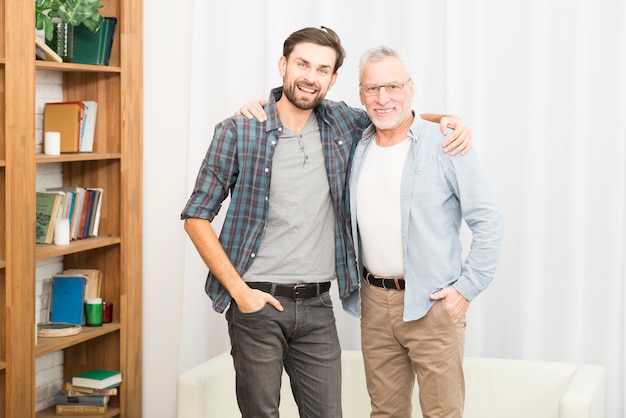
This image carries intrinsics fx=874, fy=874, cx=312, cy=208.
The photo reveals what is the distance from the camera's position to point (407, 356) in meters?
2.77

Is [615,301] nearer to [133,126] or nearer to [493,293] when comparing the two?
[493,293]

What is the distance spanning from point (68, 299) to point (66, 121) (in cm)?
75

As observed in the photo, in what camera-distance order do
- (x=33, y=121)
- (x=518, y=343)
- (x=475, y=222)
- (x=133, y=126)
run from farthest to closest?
(x=133, y=126)
(x=518, y=343)
(x=33, y=121)
(x=475, y=222)

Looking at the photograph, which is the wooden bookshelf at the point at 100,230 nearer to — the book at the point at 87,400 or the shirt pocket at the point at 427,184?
the book at the point at 87,400

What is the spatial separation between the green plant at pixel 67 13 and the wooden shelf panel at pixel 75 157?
471 millimetres

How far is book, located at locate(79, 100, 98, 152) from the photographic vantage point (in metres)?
3.70

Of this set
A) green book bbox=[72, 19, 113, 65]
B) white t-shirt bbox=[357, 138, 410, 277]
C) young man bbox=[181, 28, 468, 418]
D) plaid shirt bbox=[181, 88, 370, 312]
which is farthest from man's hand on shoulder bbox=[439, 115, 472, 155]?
green book bbox=[72, 19, 113, 65]

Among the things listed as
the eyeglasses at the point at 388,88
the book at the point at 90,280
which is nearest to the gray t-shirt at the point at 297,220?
the eyeglasses at the point at 388,88

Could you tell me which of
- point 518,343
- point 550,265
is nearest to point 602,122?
point 550,265

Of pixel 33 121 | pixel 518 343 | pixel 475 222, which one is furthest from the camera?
pixel 518 343

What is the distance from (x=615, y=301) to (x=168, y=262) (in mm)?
1918

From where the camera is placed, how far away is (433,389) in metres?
2.66

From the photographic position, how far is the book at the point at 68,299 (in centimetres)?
371

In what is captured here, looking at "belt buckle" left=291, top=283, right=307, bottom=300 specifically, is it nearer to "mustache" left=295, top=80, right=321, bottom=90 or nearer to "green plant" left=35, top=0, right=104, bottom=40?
"mustache" left=295, top=80, right=321, bottom=90
